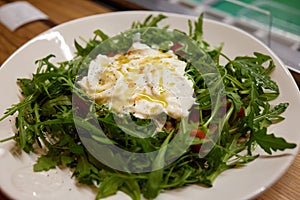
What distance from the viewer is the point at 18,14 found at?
2145 mm

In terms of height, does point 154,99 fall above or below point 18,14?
above

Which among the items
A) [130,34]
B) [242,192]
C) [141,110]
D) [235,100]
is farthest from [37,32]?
[242,192]

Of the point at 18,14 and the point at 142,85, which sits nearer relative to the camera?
the point at 142,85

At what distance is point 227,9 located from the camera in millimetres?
2271

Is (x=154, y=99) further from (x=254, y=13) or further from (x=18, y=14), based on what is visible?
(x=18, y=14)

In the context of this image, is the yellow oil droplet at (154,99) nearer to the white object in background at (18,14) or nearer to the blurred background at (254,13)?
the blurred background at (254,13)

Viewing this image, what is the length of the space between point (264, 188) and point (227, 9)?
1475mm

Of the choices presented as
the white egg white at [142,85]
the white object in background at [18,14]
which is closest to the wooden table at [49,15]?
the white object in background at [18,14]

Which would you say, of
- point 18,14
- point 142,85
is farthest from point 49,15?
point 142,85

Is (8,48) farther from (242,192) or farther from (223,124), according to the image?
(242,192)

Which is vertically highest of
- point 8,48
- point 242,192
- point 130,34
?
point 130,34

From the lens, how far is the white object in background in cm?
208

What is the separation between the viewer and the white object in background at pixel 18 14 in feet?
6.82

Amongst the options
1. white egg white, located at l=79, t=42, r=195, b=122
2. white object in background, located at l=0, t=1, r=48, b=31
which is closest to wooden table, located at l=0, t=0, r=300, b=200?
white object in background, located at l=0, t=1, r=48, b=31
